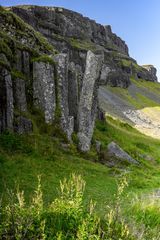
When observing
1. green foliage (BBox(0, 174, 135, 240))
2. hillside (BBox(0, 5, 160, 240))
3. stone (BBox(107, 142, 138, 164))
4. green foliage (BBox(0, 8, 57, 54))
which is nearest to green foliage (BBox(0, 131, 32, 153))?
hillside (BBox(0, 5, 160, 240))

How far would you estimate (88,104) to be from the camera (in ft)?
117

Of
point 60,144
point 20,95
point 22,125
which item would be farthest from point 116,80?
point 22,125

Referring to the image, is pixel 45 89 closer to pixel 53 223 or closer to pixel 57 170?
pixel 57 170

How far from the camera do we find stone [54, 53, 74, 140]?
31625 mm

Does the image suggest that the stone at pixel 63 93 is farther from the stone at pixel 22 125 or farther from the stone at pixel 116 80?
the stone at pixel 116 80

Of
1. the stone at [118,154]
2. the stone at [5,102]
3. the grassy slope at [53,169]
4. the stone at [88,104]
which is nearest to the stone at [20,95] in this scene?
the stone at [5,102]

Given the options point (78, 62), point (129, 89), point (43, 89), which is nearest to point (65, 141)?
point (43, 89)

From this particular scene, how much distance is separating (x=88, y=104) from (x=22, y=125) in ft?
28.9

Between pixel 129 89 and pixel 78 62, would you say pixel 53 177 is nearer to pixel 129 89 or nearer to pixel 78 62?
pixel 78 62

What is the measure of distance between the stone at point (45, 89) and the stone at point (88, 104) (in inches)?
129

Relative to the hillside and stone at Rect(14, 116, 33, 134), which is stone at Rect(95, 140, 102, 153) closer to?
the hillside

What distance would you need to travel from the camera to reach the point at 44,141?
94.0ft

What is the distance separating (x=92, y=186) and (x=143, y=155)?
55.9ft

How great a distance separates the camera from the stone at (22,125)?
27969 mm
